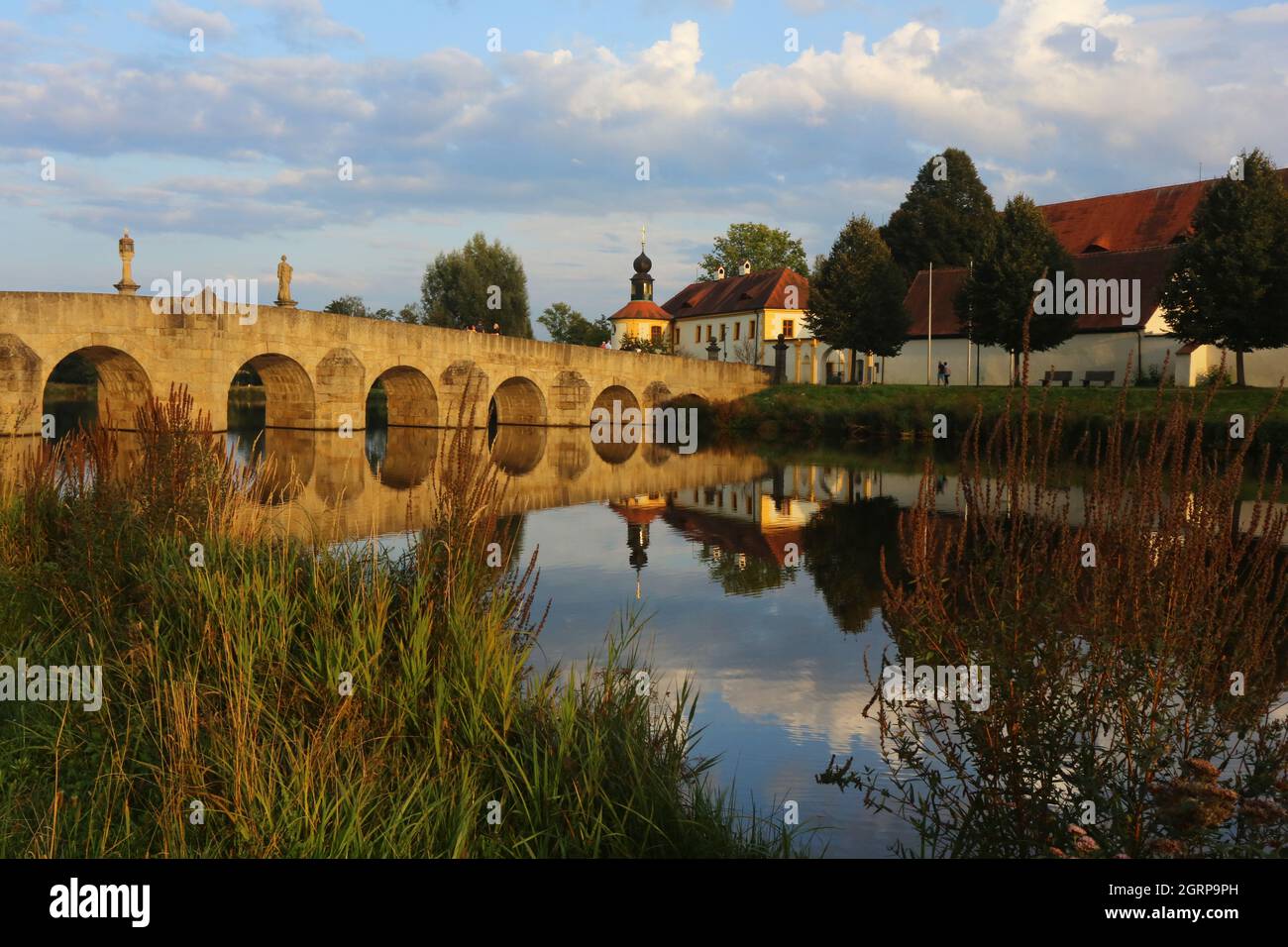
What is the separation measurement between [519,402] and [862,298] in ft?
52.4

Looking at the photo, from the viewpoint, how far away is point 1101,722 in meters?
4.39

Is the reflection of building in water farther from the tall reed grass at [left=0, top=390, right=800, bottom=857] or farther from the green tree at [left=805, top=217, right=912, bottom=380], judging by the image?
the green tree at [left=805, top=217, right=912, bottom=380]

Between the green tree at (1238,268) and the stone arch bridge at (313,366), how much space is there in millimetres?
20166

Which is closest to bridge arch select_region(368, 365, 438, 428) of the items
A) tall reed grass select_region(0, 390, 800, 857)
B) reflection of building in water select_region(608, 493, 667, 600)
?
reflection of building in water select_region(608, 493, 667, 600)

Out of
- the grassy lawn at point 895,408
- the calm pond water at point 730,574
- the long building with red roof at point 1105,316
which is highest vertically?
the long building with red roof at point 1105,316

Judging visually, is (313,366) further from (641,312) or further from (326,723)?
(641,312)

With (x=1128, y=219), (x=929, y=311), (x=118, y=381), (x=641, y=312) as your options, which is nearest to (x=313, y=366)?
(x=118, y=381)

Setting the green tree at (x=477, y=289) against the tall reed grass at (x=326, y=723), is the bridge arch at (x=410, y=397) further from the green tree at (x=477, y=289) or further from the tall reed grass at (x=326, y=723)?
the tall reed grass at (x=326, y=723)

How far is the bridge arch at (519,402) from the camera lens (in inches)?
1799

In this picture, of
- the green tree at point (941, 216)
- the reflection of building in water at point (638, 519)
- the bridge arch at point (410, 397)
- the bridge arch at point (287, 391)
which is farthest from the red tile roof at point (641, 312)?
the reflection of building in water at point (638, 519)

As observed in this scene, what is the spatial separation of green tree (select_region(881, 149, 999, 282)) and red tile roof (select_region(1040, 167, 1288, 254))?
13.5 feet

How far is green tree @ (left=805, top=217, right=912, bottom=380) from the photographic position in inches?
1897
